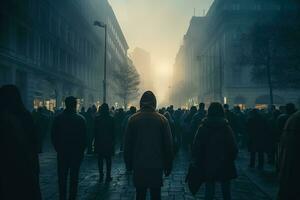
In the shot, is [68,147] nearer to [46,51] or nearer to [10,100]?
[10,100]

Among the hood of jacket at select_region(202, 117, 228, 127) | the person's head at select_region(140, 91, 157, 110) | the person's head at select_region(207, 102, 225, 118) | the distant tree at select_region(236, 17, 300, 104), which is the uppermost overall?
the distant tree at select_region(236, 17, 300, 104)

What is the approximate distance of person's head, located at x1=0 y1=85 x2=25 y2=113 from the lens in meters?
4.07

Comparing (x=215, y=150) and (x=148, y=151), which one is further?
(x=215, y=150)

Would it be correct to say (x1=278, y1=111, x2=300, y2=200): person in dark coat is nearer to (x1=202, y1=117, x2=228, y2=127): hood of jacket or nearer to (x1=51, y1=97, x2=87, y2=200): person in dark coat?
(x1=202, y1=117, x2=228, y2=127): hood of jacket

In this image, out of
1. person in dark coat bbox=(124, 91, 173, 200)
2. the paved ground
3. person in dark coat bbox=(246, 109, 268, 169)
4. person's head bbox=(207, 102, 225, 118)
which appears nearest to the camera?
person in dark coat bbox=(124, 91, 173, 200)

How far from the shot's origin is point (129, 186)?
8.21 m

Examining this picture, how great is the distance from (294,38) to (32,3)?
20.2 metres

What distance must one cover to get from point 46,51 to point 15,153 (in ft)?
97.1

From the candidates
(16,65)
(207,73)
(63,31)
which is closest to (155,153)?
(16,65)

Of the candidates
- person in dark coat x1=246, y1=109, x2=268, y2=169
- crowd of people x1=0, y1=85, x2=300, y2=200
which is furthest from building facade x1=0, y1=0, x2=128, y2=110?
crowd of people x1=0, y1=85, x2=300, y2=200

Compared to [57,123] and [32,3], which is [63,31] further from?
[57,123]

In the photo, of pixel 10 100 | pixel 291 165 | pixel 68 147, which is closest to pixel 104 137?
pixel 68 147

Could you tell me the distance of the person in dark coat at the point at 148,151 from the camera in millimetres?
4754

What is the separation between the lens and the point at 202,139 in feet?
18.7
